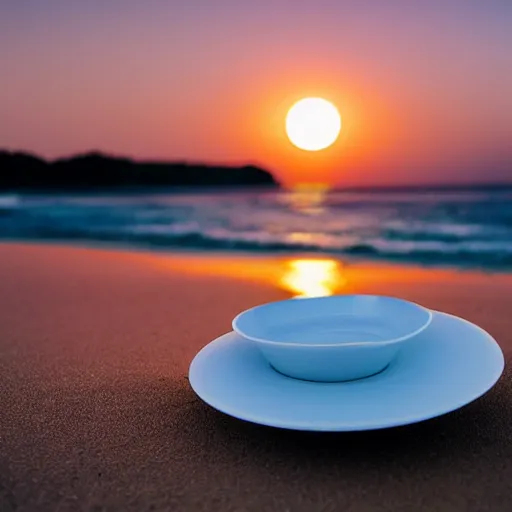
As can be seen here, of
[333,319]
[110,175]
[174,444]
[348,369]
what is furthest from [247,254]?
[110,175]

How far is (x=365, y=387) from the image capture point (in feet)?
3.42

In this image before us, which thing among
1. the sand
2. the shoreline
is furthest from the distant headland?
the sand

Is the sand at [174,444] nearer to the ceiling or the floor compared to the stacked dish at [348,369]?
nearer to the floor

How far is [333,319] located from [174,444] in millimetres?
449

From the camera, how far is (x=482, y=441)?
1118 millimetres

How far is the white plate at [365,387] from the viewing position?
0.94 metres

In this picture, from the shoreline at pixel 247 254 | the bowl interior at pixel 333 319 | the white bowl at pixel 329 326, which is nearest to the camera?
the white bowl at pixel 329 326

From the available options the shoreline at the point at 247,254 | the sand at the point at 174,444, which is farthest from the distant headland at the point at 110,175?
the sand at the point at 174,444

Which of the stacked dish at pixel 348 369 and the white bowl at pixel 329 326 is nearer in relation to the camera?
the stacked dish at pixel 348 369

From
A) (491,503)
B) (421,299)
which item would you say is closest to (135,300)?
(421,299)

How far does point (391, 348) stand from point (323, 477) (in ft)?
0.82

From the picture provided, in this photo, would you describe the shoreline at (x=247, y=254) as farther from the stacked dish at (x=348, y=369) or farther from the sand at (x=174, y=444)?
the stacked dish at (x=348, y=369)

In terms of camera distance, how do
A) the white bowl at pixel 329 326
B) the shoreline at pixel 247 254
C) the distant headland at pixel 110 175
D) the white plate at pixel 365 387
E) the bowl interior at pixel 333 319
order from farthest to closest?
1. the distant headland at pixel 110 175
2. the shoreline at pixel 247 254
3. the bowl interior at pixel 333 319
4. the white bowl at pixel 329 326
5. the white plate at pixel 365 387

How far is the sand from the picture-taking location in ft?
3.18
